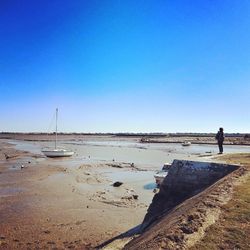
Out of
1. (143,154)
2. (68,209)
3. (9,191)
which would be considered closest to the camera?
(68,209)

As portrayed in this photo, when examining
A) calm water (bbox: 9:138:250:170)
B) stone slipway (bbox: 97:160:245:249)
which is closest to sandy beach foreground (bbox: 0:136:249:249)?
stone slipway (bbox: 97:160:245:249)

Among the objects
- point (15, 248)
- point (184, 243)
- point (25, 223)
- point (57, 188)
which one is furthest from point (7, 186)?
point (184, 243)

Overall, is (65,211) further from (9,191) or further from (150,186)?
(150,186)

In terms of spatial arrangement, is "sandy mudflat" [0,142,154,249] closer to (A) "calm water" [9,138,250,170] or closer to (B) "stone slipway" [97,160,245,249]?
(B) "stone slipway" [97,160,245,249]

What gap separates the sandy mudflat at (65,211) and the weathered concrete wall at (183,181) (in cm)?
124

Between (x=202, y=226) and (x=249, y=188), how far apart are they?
3.21 meters

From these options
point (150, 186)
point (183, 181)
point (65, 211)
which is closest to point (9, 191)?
point (65, 211)

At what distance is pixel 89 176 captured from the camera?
25.2 m

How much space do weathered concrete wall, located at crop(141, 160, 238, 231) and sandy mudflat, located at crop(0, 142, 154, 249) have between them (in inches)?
49.0

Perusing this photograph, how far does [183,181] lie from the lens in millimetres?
12430

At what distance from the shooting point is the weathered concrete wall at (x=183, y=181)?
11719mm

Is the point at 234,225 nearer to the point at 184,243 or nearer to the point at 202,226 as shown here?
the point at 202,226

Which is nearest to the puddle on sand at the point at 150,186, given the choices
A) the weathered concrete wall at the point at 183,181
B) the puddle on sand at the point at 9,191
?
the weathered concrete wall at the point at 183,181

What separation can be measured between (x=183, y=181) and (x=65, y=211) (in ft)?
18.3
